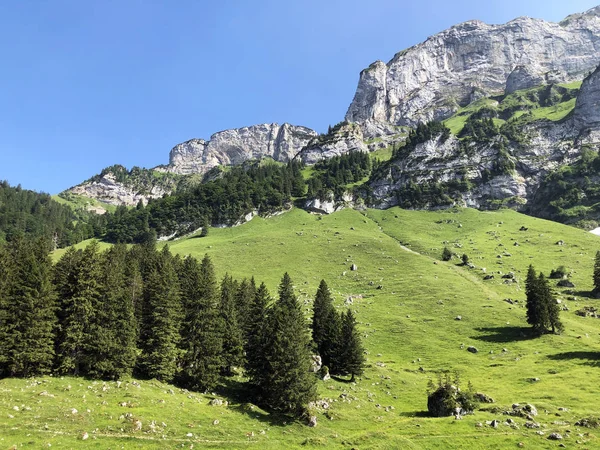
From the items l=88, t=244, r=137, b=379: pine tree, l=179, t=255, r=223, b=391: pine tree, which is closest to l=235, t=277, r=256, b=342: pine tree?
l=179, t=255, r=223, b=391: pine tree

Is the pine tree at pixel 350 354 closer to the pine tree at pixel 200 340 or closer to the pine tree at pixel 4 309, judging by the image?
the pine tree at pixel 200 340

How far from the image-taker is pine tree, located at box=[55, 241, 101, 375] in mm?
44719

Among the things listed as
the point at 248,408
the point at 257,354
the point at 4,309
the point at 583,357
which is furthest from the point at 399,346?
the point at 4,309

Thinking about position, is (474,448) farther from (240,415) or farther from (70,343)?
(70,343)

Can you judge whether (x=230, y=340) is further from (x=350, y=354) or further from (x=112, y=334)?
(x=350, y=354)

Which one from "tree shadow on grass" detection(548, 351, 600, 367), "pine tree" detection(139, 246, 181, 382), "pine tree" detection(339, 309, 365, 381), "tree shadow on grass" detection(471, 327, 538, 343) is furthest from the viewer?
"tree shadow on grass" detection(471, 327, 538, 343)

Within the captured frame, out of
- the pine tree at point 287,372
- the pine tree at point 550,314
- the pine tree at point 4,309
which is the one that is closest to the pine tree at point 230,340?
the pine tree at point 287,372

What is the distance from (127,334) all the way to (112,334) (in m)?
1.87

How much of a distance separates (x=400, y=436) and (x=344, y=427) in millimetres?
6986

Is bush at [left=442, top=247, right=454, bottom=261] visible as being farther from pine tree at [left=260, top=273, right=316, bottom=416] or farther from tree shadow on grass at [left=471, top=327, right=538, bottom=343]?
pine tree at [left=260, top=273, right=316, bottom=416]

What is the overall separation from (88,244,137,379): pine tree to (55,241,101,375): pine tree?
0.70 meters

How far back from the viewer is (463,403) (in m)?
50.0

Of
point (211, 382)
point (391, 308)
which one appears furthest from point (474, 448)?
point (391, 308)

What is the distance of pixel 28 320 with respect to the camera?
4266 cm
